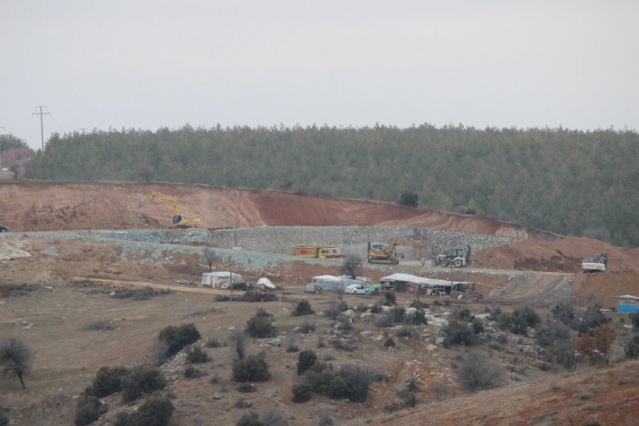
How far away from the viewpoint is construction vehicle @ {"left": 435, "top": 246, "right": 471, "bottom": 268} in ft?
200

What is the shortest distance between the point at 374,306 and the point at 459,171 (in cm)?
5194

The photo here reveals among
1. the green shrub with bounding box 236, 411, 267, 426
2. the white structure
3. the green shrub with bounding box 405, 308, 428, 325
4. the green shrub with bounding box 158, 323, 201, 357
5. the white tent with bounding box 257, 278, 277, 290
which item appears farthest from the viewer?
the white tent with bounding box 257, 278, 277, 290

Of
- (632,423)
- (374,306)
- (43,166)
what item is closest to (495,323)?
(374,306)

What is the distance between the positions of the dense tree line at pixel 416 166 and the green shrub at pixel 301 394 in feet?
153

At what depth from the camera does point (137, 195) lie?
238ft

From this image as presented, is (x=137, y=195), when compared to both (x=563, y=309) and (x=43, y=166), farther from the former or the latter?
(x=563, y=309)

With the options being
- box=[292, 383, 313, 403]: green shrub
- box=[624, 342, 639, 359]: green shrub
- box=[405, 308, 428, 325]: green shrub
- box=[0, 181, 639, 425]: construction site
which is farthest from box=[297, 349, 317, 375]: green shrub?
box=[624, 342, 639, 359]: green shrub

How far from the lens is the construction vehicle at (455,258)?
6100 centimetres

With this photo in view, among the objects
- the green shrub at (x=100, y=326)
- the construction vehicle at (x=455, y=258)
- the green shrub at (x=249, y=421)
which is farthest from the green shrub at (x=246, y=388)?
the construction vehicle at (x=455, y=258)

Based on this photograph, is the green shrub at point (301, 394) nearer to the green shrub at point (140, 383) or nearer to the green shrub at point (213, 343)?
the green shrub at point (140, 383)

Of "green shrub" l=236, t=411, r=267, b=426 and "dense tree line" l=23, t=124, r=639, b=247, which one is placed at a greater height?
"dense tree line" l=23, t=124, r=639, b=247

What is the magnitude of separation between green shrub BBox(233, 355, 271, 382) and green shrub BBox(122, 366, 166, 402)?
2.21m

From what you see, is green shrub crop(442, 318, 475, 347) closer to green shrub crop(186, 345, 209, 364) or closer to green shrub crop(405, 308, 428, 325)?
green shrub crop(405, 308, 428, 325)

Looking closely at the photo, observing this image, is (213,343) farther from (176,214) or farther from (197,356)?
(176,214)
